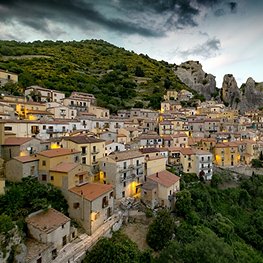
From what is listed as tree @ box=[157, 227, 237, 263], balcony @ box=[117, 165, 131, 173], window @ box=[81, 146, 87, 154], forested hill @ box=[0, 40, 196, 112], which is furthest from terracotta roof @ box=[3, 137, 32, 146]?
forested hill @ box=[0, 40, 196, 112]

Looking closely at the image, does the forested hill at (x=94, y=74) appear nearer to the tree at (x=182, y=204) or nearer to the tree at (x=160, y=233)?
the tree at (x=182, y=204)

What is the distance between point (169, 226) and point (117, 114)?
140 ft

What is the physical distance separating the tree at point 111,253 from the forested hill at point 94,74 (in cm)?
4675

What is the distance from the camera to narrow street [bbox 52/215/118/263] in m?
20.4

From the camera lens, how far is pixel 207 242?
24250mm

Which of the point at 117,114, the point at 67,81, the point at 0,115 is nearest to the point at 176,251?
the point at 0,115

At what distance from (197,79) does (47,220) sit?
113 metres

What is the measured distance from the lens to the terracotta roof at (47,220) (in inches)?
806

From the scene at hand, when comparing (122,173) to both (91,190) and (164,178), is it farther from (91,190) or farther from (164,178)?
(91,190)

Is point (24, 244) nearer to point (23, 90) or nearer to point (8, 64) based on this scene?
point (23, 90)

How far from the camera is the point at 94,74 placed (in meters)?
100

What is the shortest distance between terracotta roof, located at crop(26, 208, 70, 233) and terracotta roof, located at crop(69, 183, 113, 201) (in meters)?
3.14

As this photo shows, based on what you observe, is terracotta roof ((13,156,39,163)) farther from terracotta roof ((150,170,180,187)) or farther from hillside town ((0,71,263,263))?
terracotta roof ((150,170,180,187))

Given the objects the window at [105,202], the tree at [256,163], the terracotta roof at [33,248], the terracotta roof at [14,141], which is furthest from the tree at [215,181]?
the terracotta roof at [33,248]
